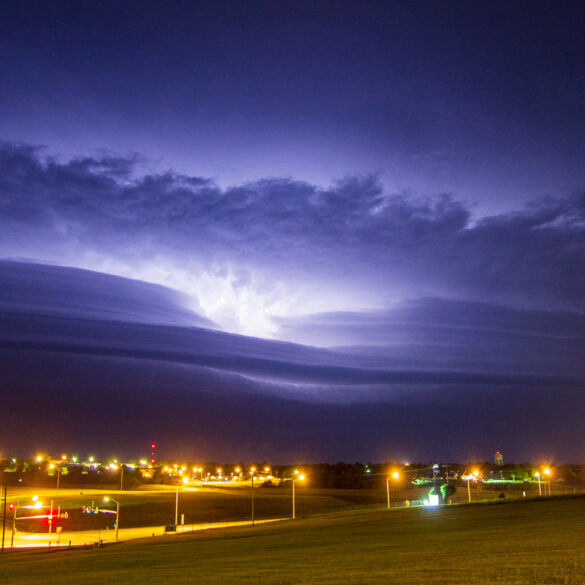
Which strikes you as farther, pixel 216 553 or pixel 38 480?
pixel 38 480

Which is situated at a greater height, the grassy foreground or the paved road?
the grassy foreground

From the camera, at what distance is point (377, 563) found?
903 inches

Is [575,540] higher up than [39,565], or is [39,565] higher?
[575,540]

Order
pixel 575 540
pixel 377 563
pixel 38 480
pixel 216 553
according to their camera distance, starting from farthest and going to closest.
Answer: pixel 38 480 → pixel 216 553 → pixel 575 540 → pixel 377 563

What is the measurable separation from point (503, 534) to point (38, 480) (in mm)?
182943

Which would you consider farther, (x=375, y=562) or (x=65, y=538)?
(x=65, y=538)

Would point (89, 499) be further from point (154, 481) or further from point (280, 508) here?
point (154, 481)

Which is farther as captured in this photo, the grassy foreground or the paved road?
the paved road

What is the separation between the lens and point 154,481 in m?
195

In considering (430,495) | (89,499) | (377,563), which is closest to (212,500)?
(89,499)

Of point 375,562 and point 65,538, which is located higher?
point 375,562

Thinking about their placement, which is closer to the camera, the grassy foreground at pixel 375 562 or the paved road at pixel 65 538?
the grassy foreground at pixel 375 562

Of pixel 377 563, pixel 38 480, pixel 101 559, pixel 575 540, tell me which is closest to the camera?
pixel 377 563

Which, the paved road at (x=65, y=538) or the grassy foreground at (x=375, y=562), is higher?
the grassy foreground at (x=375, y=562)
